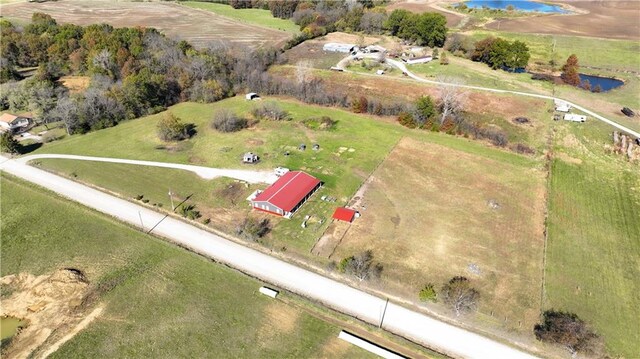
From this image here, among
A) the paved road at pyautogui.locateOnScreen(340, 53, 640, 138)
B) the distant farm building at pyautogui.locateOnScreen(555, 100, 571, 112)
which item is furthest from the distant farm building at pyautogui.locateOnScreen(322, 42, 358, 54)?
the distant farm building at pyautogui.locateOnScreen(555, 100, 571, 112)

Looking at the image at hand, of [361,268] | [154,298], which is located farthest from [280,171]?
[154,298]

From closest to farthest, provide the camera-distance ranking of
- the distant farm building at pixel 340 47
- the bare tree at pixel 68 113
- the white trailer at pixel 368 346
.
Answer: the white trailer at pixel 368 346 < the bare tree at pixel 68 113 < the distant farm building at pixel 340 47

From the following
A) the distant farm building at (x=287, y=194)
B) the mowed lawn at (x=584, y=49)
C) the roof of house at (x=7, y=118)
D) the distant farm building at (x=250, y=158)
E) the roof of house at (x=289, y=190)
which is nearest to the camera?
the distant farm building at (x=287, y=194)

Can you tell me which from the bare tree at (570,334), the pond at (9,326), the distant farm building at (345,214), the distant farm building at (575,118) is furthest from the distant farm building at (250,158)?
the distant farm building at (575,118)

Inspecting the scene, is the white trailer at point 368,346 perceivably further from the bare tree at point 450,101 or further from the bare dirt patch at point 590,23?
the bare dirt patch at point 590,23

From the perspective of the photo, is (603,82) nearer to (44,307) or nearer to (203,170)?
(203,170)

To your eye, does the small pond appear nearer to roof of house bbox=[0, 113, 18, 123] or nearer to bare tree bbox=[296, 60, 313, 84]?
bare tree bbox=[296, 60, 313, 84]
